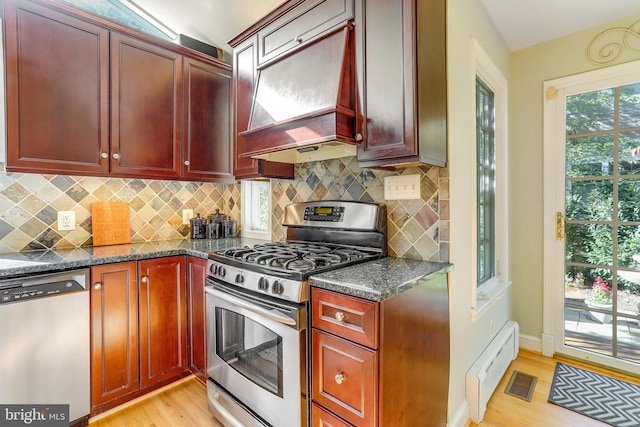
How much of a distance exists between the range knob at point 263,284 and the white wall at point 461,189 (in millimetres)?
926

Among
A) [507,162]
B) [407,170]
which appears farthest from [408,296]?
[507,162]

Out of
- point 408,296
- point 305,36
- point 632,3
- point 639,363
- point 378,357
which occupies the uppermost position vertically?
point 632,3

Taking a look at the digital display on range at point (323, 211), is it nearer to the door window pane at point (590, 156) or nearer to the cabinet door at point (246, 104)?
the cabinet door at point (246, 104)

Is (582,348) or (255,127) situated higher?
(255,127)

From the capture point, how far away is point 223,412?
5.38 feet

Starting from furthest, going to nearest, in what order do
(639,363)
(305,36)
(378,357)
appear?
1. (639,363)
2. (305,36)
3. (378,357)

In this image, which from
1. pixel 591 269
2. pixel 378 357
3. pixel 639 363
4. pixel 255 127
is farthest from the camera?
pixel 591 269

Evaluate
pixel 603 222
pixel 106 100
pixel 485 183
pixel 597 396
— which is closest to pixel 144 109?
pixel 106 100

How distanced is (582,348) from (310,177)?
2440mm

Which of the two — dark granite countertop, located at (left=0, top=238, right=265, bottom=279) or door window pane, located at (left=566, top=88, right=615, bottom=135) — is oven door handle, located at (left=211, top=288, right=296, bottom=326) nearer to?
dark granite countertop, located at (left=0, top=238, right=265, bottom=279)

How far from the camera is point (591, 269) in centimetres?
228

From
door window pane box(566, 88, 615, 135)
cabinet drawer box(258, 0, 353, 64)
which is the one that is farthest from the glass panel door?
cabinet drawer box(258, 0, 353, 64)

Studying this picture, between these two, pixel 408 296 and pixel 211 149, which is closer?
pixel 408 296

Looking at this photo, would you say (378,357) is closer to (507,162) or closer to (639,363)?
(507,162)
